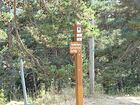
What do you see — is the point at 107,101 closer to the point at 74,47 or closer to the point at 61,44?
the point at 61,44

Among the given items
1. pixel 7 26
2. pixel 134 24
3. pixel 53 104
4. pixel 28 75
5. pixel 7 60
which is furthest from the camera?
pixel 28 75

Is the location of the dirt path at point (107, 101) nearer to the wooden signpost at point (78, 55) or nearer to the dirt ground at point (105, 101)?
the dirt ground at point (105, 101)

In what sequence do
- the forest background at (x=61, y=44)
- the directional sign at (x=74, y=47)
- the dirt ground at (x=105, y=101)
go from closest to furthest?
the directional sign at (x=74, y=47) < the dirt ground at (x=105, y=101) < the forest background at (x=61, y=44)

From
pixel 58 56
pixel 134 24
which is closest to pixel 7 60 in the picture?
pixel 58 56

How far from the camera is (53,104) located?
31.4 ft

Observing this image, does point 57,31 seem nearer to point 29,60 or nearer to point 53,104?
point 29,60

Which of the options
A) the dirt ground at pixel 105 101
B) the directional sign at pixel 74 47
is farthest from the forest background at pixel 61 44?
the directional sign at pixel 74 47

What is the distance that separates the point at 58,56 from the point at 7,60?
8.82ft

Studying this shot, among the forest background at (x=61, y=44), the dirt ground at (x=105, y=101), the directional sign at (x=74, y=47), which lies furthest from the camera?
the forest background at (x=61, y=44)

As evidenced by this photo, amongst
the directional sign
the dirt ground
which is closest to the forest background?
the dirt ground

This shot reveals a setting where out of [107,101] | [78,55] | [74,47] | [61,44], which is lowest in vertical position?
[107,101]

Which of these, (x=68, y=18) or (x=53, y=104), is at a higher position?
(x=68, y=18)

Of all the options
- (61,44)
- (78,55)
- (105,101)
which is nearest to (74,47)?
(78,55)

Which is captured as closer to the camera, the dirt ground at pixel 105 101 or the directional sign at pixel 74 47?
the directional sign at pixel 74 47
